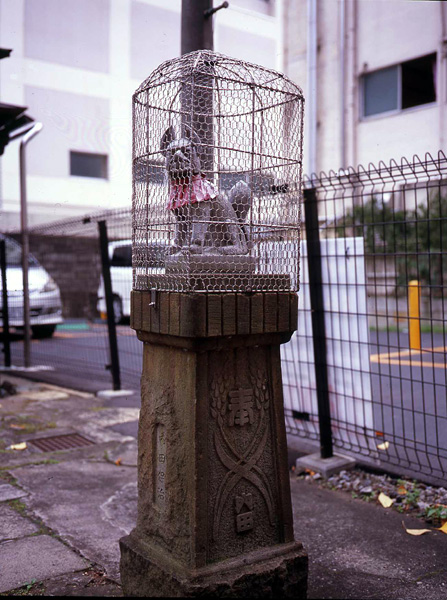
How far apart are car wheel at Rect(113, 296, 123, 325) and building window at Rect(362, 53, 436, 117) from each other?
33.2ft

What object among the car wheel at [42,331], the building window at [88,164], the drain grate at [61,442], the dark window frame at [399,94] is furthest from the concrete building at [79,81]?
the drain grate at [61,442]

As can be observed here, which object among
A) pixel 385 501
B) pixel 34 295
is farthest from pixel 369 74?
pixel 385 501

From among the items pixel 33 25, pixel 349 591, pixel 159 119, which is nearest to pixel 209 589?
pixel 349 591

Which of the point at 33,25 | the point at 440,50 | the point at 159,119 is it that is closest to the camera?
the point at 159,119

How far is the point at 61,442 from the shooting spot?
5.38m

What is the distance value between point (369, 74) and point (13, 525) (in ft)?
47.8

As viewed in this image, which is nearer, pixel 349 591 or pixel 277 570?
pixel 277 570

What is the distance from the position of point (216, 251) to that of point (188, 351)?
1.41ft

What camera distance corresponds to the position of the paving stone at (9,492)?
392 centimetres

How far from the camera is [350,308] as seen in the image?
4398 mm

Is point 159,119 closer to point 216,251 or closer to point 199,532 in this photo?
Answer: point 216,251

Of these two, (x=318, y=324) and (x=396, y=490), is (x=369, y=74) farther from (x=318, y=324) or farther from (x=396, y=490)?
(x=396, y=490)

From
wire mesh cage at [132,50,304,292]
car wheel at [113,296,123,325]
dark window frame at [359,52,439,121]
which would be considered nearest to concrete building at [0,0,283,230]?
dark window frame at [359,52,439,121]

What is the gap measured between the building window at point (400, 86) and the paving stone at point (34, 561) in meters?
13.7
